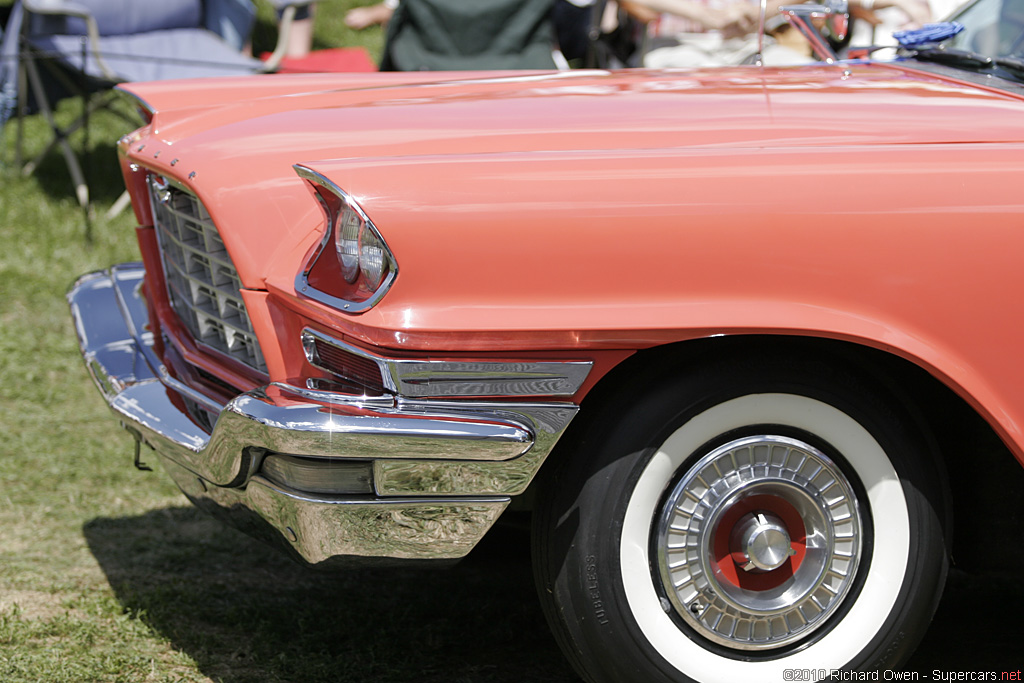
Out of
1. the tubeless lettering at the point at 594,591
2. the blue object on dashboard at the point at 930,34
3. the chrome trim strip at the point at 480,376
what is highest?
the blue object on dashboard at the point at 930,34

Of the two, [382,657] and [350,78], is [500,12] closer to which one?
[350,78]

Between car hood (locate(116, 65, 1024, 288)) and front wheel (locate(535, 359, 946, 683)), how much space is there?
0.46 m

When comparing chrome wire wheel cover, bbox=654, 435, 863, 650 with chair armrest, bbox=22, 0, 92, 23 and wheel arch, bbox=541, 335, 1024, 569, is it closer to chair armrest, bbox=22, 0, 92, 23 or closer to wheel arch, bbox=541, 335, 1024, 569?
wheel arch, bbox=541, 335, 1024, 569

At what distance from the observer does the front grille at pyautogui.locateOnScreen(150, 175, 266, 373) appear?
2264 mm

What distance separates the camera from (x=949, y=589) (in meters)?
2.88

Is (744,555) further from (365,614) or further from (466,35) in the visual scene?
(466,35)

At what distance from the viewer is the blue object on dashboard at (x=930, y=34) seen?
10.2 ft

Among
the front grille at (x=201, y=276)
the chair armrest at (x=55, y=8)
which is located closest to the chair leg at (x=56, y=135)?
the chair armrest at (x=55, y=8)

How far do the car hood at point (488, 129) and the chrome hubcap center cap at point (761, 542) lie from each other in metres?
0.69

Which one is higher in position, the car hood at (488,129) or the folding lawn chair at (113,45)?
the car hood at (488,129)

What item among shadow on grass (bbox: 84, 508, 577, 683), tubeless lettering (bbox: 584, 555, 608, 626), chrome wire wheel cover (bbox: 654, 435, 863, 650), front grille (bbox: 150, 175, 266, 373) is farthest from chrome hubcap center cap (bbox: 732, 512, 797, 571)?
front grille (bbox: 150, 175, 266, 373)

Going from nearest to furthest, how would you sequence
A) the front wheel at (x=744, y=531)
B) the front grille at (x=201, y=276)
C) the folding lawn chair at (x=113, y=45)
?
the front wheel at (x=744, y=531) → the front grille at (x=201, y=276) → the folding lawn chair at (x=113, y=45)

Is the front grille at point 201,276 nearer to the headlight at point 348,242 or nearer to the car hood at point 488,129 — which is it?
the car hood at point 488,129

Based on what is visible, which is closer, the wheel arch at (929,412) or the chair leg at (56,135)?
the wheel arch at (929,412)
